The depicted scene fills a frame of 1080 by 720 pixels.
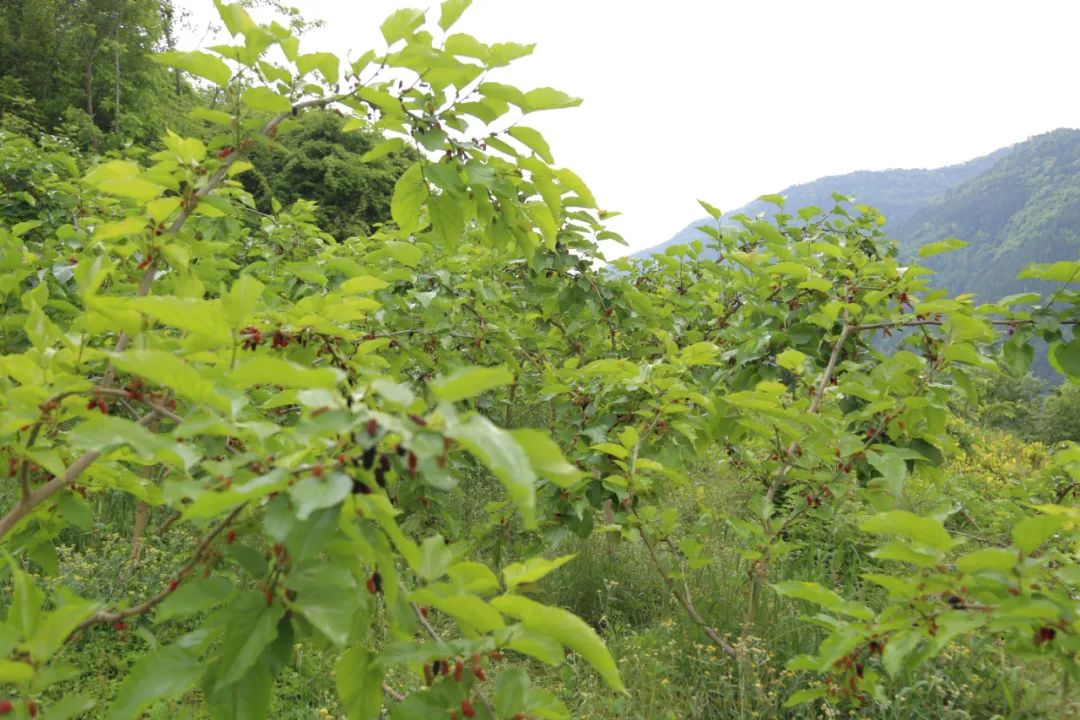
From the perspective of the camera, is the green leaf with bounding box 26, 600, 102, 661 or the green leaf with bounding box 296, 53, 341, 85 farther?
the green leaf with bounding box 296, 53, 341, 85

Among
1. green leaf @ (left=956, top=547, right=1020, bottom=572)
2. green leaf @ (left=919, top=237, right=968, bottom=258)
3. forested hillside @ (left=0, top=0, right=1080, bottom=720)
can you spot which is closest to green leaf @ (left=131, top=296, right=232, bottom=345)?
forested hillside @ (left=0, top=0, right=1080, bottom=720)

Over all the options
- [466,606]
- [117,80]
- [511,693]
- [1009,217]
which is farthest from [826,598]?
[1009,217]

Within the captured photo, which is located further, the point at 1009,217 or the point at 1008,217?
the point at 1008,217

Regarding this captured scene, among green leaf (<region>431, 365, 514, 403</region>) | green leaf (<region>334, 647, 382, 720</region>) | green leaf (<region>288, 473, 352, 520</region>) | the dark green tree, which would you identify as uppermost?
the dark green tree

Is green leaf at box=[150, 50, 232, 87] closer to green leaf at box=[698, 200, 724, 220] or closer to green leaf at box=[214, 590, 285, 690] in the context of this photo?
green leaf at box=[214, 590, 285, 690]

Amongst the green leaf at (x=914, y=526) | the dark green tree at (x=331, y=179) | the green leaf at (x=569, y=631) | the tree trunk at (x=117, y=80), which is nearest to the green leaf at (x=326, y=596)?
the green leaf at (x=569, y=631)

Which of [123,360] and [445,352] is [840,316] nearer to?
[445,352]

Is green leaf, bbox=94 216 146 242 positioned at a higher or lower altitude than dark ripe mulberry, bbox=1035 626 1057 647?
higher

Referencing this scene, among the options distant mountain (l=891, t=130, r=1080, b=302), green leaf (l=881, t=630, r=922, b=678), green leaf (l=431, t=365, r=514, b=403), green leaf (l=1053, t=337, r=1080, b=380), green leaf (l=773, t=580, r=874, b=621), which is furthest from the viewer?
distant mountain (l=891, t=130, r=1080, b=302)

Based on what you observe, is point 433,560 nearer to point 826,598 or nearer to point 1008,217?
point 826,598

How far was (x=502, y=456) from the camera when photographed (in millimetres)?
644

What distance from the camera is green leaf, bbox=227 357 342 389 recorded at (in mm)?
776

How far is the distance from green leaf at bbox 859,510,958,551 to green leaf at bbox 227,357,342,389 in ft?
3.15

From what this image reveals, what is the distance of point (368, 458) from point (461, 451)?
1430 mm
